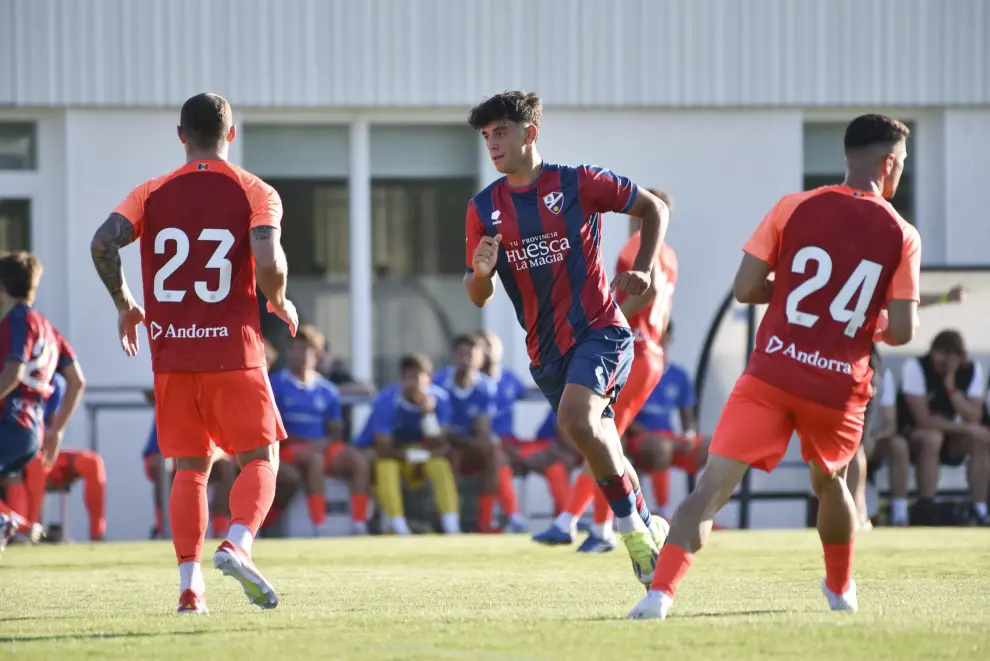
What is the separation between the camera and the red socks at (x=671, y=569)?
5.88m

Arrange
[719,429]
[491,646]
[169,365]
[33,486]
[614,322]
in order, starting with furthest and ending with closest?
[33,486], [614,322], [169,365], [719,429], [491,646]

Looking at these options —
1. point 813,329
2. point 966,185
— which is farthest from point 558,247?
point 966,185

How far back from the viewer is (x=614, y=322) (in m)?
7.16

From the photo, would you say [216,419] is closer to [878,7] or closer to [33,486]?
[33,486]

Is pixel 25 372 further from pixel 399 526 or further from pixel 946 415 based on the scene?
pixel 946 415

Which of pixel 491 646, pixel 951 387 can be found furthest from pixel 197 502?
pixel 951 387

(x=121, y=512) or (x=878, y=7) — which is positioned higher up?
(x=878, y=7)

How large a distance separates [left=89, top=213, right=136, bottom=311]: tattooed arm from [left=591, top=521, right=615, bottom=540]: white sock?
4.14 m

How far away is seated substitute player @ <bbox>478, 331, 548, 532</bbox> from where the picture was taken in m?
14.8

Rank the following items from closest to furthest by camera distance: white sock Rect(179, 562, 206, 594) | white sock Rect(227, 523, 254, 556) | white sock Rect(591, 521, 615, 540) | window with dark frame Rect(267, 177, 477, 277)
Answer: white sock Rect(227, 523, 254, 556), white sock Rect(179, 562, 206, 594), white sock Rect(591, 521, 615, 540), window with dark frame Rect(267, 177, 477, 277)

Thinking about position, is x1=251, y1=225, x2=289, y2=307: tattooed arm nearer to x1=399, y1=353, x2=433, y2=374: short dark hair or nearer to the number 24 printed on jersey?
the number 24 printed on jersey

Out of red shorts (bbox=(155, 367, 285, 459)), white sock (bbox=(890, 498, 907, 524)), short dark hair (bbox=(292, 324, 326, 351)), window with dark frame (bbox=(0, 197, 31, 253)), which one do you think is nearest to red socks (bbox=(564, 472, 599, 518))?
red shorts (bbox=(155, 367, 285, 459))

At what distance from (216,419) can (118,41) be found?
997 cm

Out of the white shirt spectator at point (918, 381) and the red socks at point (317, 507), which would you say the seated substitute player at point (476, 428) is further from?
the white shirt spectator at point (918, 381)
